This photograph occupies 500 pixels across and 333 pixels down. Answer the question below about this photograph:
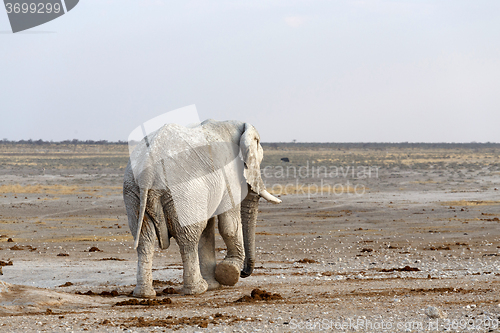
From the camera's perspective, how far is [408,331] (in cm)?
696

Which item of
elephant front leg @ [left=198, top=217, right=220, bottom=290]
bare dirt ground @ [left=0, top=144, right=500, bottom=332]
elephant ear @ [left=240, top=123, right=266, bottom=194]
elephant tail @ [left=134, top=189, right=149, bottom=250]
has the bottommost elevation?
bare dirt ground @ [left=0, top=144, right=500, bottom=332]

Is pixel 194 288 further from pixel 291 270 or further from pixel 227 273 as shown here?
pixel 291 270

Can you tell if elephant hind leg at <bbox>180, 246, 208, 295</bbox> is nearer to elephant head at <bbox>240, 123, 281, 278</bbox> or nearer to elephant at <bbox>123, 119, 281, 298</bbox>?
elephant at <bbox>123, 119, 281, 298</bbox>

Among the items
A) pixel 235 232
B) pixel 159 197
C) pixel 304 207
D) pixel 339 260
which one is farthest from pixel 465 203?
pixel 159 197

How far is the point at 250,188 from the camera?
37.3ft

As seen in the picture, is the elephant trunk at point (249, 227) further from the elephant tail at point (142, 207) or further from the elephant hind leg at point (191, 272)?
the elephant tail at point (142, 207)

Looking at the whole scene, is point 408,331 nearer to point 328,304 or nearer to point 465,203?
point 328,304

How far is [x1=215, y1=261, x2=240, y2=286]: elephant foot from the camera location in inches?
429

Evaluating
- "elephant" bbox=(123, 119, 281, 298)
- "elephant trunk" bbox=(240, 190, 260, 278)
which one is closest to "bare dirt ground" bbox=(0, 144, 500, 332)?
"elephant trunk" bbox=(240, 190, 260, 278)

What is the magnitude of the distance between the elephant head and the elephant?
20mm

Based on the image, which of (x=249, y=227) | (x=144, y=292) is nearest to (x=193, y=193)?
(x=144, y=292)

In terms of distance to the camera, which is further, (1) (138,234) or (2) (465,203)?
(2) (465,203)

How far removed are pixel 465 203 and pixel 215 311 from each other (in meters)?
22.4

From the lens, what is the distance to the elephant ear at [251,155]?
1088 centimetres
